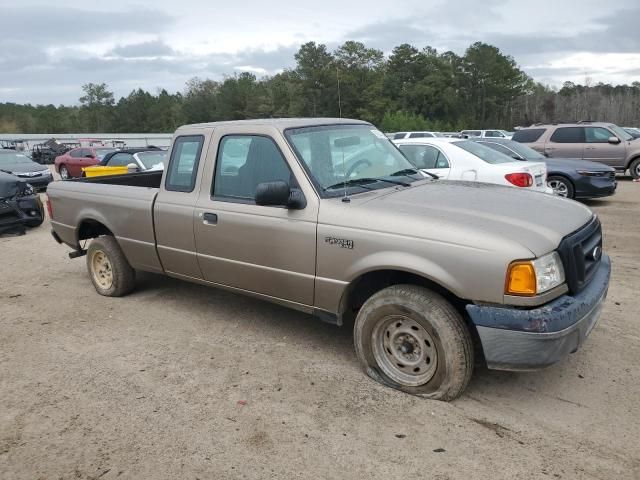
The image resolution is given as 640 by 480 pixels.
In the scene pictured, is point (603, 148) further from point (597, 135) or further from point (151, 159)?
point (151, 159)

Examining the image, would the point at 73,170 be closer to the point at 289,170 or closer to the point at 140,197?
the point at 140,197

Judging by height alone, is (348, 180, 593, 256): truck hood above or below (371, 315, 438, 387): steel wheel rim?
above

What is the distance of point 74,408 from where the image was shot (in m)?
3.64

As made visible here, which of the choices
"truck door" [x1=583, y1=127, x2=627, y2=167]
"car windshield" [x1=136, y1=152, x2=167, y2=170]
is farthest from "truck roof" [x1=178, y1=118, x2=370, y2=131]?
"truck door" [x1=583, y1=127, x2=627, y2=167]

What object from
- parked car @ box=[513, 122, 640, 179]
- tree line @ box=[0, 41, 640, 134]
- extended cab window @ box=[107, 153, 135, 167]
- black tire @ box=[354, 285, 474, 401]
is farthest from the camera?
tree line @ box=[0, 41, 640, 134]

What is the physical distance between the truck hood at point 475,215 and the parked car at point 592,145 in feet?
41.6

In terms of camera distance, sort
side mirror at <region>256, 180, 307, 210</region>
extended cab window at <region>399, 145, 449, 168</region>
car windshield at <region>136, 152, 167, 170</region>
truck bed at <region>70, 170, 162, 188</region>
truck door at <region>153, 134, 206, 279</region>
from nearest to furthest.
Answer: side mirror at <region>256, 180, 307, 210</region>, truck door at <region>153, 134, 206, 279</region>, truck bed at <region>70, 170, 162, 188</region>, extended cab window at <region>399, 145, 449, 168</region>, car windshield at <region>136, 152, 167, 170</region>

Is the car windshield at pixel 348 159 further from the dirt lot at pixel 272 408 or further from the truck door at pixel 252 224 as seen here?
the dirt lot at pixel 272 408

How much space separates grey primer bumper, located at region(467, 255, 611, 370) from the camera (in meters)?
3.12

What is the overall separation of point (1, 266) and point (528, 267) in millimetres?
7623

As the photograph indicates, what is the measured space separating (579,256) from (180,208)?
10.7 feet

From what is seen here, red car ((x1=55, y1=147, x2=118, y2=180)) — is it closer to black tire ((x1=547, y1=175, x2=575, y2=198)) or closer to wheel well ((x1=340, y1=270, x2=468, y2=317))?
black tire ((x1=547, y1=175, x2=575, y2=198))

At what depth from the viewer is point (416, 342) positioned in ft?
11.9

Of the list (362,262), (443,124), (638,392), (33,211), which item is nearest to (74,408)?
(362,262)
